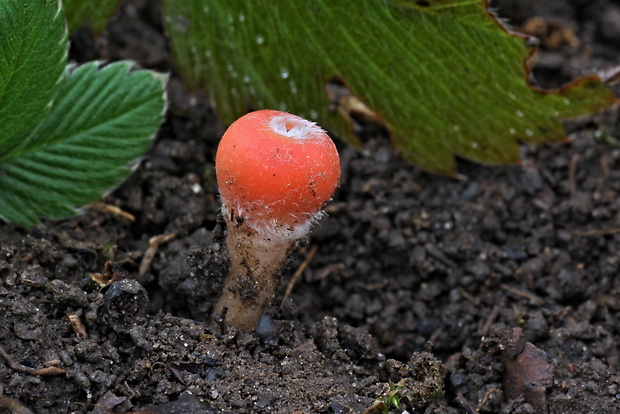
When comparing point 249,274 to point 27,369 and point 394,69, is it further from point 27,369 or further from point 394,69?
point 394,69

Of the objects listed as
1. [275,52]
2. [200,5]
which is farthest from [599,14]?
[200,5]

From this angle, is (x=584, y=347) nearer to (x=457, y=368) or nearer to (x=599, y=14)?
(x=457, y=368)

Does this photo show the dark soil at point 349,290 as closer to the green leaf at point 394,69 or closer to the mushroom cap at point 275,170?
the green leaf at point 394,69

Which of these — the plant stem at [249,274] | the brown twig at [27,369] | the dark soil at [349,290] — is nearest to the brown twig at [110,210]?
the dark soil at [349,290]

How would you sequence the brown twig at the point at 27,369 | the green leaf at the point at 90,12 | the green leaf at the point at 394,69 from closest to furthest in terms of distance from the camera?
1. the brown twig at the point at 27,369
2. the green leaf at the point at 394,69
3. the green leaf at the point at 90,12

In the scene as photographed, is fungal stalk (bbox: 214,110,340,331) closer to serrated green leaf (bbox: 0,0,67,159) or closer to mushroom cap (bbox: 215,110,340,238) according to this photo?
mushroom cap (bbox: 215,110,340,238)

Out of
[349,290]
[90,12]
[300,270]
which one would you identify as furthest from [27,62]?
[349,290]

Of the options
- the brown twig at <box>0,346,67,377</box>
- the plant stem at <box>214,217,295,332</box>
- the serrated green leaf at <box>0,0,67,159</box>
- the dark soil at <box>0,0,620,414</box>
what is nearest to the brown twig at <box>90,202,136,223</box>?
the dark soil at <box>0,0,620,414</box>
